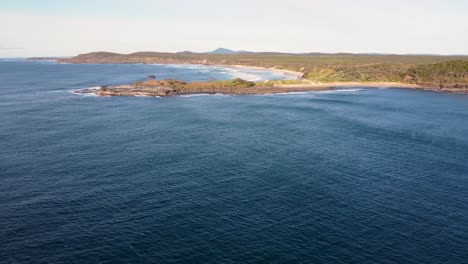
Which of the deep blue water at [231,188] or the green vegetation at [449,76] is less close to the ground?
the green vegetation at [449,76]

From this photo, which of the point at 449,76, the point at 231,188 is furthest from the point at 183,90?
the point at 449,76

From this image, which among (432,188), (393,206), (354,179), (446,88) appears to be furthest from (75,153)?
(446,88)

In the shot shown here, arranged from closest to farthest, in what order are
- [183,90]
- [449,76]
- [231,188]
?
[231,188] < [183,90] < [449,76]

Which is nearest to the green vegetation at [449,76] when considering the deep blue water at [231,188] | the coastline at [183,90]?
the coastline at [183,90]

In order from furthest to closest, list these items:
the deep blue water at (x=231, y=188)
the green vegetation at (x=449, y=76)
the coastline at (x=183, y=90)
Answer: the green vegetation at (x=449, y=76), the coastline at (x=183, y=90), the deep blue water at (x=231, y=188)

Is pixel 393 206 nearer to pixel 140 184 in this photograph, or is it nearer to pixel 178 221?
pixel 178 221

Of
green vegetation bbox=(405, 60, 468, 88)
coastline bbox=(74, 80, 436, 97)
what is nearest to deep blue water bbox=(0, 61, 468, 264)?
coastline bbox=(74, 80, 436, 97)

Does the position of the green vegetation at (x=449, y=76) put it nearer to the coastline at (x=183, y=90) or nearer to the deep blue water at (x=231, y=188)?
the coastline at (x=183, y=90)

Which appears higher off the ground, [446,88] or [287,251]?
[446,88]

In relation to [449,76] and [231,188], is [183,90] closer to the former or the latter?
[231,188]
